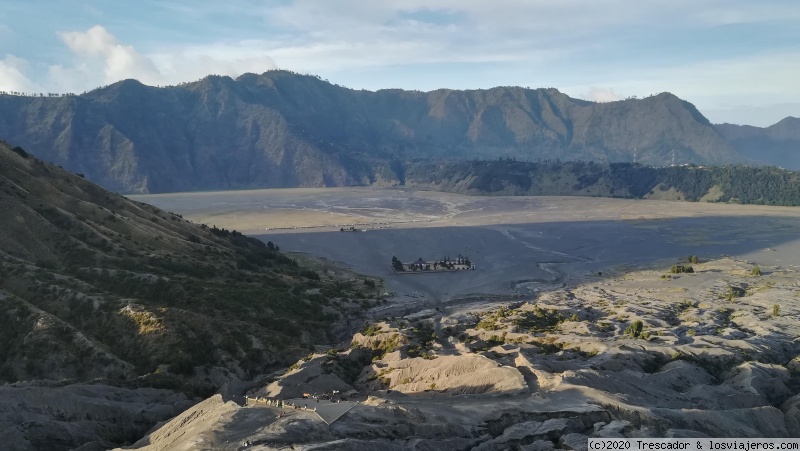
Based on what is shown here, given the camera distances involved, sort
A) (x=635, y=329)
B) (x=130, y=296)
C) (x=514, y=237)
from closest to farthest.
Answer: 1. (x=635, y=329)
2. (x=130, y=296)
3. (x=514, y=237)

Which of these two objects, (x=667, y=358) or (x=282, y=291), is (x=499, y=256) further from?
(x=667, y=358)

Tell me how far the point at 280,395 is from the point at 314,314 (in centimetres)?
2705

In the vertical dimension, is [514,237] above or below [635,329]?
above

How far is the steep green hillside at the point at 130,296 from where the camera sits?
44.0 meters

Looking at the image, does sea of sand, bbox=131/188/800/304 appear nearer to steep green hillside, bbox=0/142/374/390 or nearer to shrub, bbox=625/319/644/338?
steep green hillside, bbox=0/142/374/390

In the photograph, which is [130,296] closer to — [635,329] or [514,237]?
[635,329]

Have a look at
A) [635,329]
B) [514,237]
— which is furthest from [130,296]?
[514,237]

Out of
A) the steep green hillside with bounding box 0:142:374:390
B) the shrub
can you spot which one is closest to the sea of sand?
the steep green hillside with bounding box 0:142:374:390

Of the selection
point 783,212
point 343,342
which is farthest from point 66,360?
point 783,212

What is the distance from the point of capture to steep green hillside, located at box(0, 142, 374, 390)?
44031 millimetres

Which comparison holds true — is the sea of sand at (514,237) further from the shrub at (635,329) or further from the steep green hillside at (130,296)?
Answer: the shrub at (635,329)

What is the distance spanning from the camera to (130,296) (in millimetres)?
56062

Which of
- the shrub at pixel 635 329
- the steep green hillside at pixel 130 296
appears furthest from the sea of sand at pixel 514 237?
the shrub at pixel 635 329

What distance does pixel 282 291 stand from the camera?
6856cm
